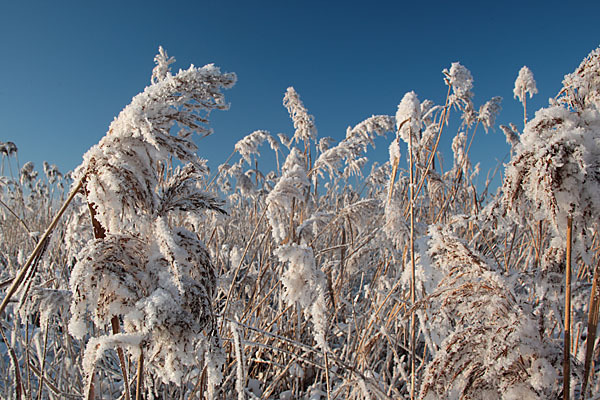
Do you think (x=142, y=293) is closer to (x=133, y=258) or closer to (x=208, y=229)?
(x=133, y=258)

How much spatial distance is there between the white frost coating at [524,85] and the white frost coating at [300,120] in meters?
2.20

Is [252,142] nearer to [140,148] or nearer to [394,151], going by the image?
[394,151]

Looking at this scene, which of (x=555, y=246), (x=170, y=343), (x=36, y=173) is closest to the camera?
(x=170, y=343)

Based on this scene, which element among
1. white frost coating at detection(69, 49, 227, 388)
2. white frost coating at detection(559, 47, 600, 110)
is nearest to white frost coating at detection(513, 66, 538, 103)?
white frost coating at detection(559, 47, 600, 110)

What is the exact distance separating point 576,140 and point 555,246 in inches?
15.3

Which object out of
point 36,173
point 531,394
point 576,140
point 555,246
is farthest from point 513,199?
point 36,173

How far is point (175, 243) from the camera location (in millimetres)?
832

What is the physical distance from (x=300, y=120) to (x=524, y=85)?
2371mm

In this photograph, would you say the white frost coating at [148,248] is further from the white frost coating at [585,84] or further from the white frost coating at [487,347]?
the white frost coating at [585,84]

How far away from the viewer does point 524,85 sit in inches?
149

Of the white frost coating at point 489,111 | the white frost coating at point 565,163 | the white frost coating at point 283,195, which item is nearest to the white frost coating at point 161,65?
the white frost coating at point 283,195

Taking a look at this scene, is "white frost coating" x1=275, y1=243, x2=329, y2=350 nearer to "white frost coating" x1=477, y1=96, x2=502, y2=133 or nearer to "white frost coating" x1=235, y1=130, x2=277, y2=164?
"white frost coating" x1=235, y1=130, x2=277, y2=164

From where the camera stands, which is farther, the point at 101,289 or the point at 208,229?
the point at 208,229

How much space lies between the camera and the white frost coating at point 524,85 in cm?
375
